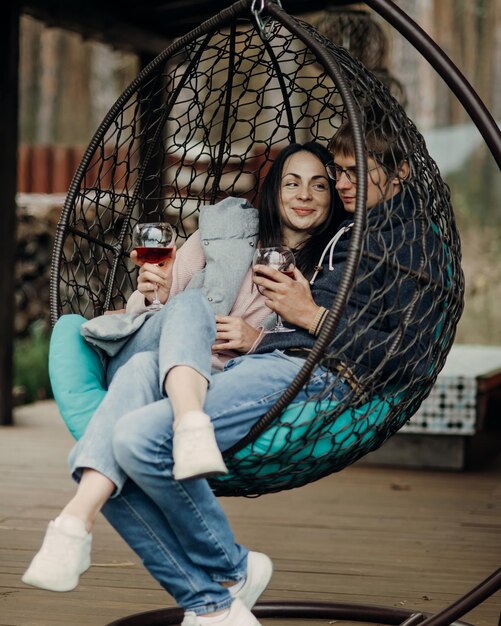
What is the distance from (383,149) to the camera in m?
2.35

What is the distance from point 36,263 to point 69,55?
4723mm

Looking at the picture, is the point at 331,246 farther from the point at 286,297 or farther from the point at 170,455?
the point at 170,455

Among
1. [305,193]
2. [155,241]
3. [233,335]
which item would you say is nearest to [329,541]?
[233,335]

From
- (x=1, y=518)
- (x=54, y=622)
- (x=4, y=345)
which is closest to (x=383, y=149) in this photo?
(x=54, y=622)

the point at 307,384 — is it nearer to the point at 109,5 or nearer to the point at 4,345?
the point at 4,345

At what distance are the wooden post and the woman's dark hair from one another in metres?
2.71

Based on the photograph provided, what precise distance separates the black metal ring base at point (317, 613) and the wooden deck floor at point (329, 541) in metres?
0.04

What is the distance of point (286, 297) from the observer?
221 centimetres

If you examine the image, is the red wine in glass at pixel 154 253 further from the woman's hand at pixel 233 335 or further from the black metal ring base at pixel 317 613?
the black metal ring base at pixel 317 613

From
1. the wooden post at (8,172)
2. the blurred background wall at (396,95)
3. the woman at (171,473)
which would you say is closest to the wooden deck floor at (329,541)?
the woman at (171,473)

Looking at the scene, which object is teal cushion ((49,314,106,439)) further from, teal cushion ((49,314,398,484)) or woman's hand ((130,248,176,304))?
woman's hand ((130,248,176,304))

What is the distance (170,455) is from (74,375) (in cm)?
41

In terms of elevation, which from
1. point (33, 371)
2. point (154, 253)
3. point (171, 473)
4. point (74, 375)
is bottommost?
point (33, 371)

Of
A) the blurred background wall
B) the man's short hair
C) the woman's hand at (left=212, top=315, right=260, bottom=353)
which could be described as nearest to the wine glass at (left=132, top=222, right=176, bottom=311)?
the woman's hand at (left=212, top=315, right=260, bottom=353)
